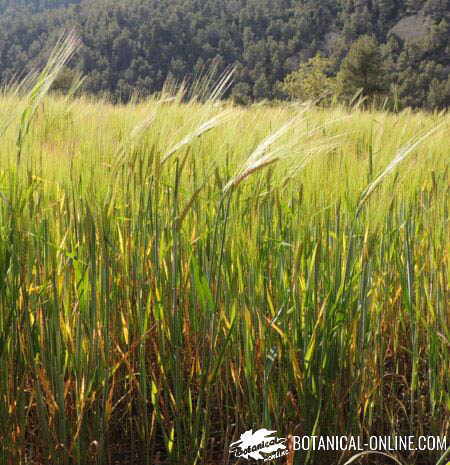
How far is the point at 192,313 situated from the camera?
3.82ft

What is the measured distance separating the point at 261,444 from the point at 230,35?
47184 mm

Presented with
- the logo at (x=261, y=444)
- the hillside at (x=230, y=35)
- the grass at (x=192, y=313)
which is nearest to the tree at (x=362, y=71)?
the hillside at (x=230, y=35)

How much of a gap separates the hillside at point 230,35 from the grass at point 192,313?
35.4 metres

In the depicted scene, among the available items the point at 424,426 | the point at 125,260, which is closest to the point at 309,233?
the point at 125,260

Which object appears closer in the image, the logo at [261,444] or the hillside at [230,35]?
the logo at [261,444]

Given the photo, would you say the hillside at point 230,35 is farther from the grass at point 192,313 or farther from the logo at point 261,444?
the logo at point 261,444

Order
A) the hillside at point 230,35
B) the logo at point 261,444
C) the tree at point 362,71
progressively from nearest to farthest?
the logo at point 261,444 < the tree at point 362,71 < the hillside at point 230,35

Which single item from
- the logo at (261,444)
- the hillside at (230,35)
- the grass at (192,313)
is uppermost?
the hillside at (230,35)

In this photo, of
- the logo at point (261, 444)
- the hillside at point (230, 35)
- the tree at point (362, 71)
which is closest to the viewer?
the logo at point (261, 444)

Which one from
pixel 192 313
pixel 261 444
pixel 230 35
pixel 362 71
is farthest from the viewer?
pixel 230 35

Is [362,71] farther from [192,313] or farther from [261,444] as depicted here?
[261,444]

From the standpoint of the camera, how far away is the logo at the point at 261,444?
0.96 m

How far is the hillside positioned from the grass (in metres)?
35.4

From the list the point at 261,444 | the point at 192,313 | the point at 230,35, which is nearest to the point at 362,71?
the point at 192,313
